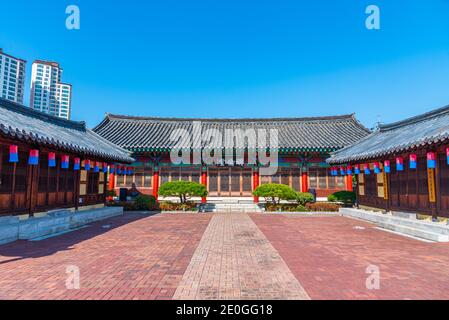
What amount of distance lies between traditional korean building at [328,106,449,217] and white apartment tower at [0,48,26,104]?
409 ft

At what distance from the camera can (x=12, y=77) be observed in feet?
340

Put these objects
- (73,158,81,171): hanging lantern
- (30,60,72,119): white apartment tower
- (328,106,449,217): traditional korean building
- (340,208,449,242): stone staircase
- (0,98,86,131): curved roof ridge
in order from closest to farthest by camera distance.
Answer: (340,208,449,242): stone staircase
(328,106,449,217): traditional korean building
(0,98,86,131): curved roof ridge
(73,158,81,171): hanging lantern
(30,60,72,119): white apartment tower

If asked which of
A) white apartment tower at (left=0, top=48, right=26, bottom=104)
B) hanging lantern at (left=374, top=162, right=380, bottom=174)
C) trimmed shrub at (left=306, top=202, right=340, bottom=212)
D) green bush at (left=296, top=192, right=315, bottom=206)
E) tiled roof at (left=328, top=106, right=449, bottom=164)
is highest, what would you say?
white apartment tower at (left=0, top=48, right=26, bottom=104)

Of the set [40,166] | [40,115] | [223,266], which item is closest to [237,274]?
[223,266]

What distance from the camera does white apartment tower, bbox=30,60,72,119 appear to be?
114938 millimetres

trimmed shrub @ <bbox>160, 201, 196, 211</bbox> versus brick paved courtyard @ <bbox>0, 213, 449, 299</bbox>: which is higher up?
trimmed shrub @ <bbox>160, 201, 196, 211</bbox>

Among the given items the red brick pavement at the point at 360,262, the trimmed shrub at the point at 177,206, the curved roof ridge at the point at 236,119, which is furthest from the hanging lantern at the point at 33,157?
the curved roof ridge at the point at 236,119

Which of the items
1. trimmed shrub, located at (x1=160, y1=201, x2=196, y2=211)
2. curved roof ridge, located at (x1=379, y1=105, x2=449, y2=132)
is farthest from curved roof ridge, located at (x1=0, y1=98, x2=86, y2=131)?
curved roof ridge, located at (x1=379, y1=105, x2=449, y2=132)

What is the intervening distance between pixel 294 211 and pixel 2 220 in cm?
1401

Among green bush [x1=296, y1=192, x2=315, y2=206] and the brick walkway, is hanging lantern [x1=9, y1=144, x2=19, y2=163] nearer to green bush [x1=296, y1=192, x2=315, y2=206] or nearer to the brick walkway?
the brick walkway

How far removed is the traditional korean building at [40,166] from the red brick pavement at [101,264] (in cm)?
220

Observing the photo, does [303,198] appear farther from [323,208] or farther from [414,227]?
[414,227]

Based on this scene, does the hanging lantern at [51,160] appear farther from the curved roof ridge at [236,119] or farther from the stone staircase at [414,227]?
the curved roof ridge at [236,119]
